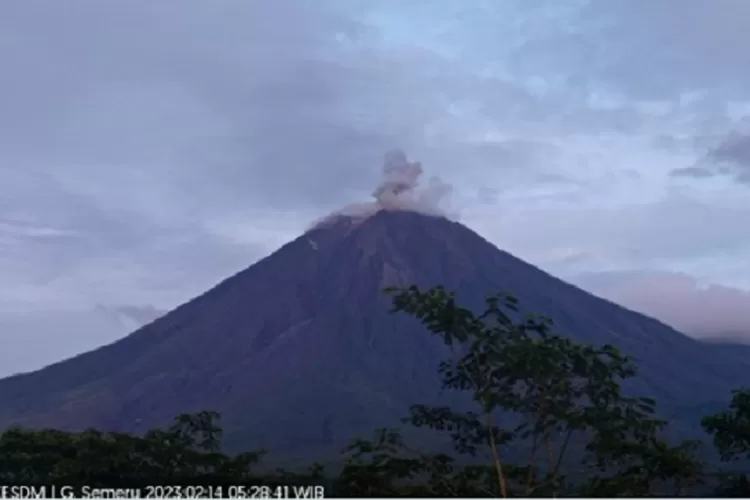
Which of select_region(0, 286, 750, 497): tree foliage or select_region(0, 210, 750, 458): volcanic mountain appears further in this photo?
select_region(0, 210, 750, 458): volcanic mountain

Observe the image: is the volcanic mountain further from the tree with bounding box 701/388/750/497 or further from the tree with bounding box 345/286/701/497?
the tree with bounding box 345/286/701/497

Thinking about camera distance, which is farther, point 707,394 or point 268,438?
point 707,394

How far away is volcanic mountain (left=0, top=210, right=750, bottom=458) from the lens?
63.9 meters

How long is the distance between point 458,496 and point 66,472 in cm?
384

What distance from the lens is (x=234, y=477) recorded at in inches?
345

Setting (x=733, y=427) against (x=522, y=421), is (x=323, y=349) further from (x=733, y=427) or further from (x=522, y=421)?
(x=522, y=421)

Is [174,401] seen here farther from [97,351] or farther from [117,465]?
[117,465]

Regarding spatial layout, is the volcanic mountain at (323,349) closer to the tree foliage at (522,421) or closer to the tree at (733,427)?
the tree at (733,427)

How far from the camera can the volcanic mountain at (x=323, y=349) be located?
6394cm

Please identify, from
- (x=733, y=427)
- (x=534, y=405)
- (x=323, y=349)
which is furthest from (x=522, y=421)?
(x=323, y=349)

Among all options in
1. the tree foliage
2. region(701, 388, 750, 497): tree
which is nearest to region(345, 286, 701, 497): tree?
the tree foliage

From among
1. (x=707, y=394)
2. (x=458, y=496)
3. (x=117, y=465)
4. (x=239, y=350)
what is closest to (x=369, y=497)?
(x=458, y=496)

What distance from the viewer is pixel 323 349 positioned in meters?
71.5

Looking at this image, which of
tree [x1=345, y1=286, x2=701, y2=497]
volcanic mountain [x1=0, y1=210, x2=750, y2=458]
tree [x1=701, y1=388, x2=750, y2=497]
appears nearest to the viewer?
tree [x1=345, y1=286, x2=701, y2=497]
